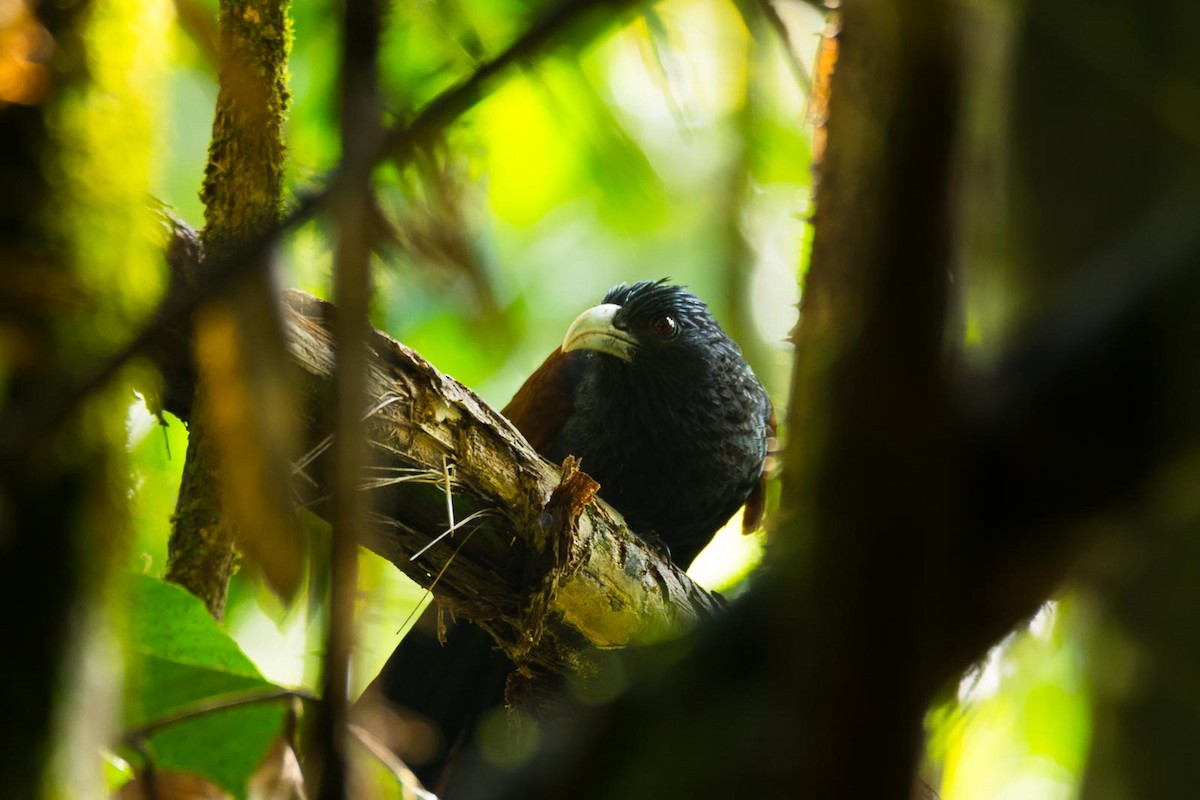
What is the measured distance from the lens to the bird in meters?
3.58

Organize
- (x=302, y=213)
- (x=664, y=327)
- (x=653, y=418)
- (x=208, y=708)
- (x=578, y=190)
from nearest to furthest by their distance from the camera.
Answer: (x=302, y=213) < (x=208, y=708) < (x=653, y=418) < (x=664, y=327) < (x=578, y=190)

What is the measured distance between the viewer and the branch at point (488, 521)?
1.84m

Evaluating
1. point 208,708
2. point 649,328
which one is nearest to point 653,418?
point 649,328

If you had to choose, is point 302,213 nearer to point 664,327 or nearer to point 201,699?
point 201,699

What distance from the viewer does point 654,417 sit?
11.8 feet

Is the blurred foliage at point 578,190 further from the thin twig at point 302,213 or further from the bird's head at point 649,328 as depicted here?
the bird's head at point 649,328

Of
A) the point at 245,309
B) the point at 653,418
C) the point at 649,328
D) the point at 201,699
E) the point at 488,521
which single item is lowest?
the point at 201,699

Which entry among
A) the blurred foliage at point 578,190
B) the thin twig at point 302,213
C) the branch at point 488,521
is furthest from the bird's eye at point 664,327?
the thin twig at point 302,213

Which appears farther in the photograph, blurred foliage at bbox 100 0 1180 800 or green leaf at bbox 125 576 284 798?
green leaf at bbox 125 576 284 798

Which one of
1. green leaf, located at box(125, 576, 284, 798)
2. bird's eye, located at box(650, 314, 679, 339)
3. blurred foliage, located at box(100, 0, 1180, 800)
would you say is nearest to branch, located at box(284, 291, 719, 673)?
blurred foliage, located at box(100, 0, 1180, 800)

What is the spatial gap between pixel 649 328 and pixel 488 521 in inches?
68.8

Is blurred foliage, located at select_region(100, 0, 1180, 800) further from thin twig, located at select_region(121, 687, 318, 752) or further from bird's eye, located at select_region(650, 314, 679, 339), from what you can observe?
bird's eye, located at select_region(650, 314, 679, 339)

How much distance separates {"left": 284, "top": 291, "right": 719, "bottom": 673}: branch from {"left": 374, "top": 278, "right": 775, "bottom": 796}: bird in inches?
38.9

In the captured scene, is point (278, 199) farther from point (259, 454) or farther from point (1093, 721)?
point (1093, 721)
